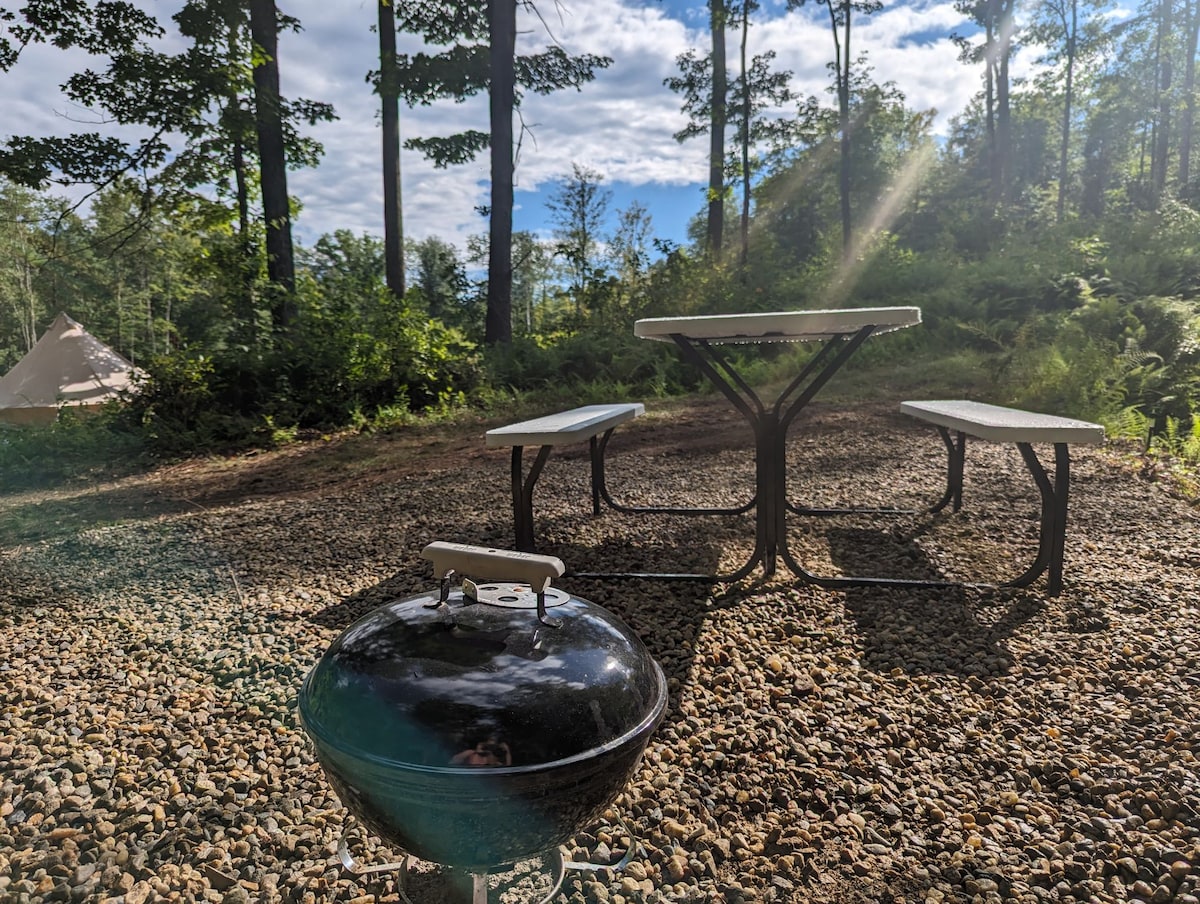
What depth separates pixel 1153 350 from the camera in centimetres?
661

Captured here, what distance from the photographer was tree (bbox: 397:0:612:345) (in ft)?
31.2

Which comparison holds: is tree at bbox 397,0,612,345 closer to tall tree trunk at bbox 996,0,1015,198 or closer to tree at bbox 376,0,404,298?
tree at bbox 376,0,404,298

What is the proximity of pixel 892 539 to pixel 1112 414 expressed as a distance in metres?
3.30

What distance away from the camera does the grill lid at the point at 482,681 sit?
37.2 inches

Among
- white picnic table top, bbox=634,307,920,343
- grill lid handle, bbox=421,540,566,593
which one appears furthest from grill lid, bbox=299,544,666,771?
white picnic table top, bbox=634,307,920,343

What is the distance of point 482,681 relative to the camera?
968mm

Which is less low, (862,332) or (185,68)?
(185,68)

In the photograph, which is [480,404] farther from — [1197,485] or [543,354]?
[1197,485]

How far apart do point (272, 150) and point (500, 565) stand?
9.70 meters

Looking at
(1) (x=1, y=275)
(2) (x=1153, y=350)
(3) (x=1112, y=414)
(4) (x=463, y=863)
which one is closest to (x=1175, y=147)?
(2) (x=1153, y=350)

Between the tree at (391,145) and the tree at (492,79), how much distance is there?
0.24m

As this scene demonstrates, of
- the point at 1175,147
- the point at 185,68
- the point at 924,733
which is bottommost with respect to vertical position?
the point at 924,733

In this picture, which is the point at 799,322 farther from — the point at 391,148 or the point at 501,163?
the point at 391,148

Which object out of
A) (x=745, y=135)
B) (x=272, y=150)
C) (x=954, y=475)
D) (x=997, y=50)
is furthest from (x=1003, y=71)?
(x=954, y=475)
